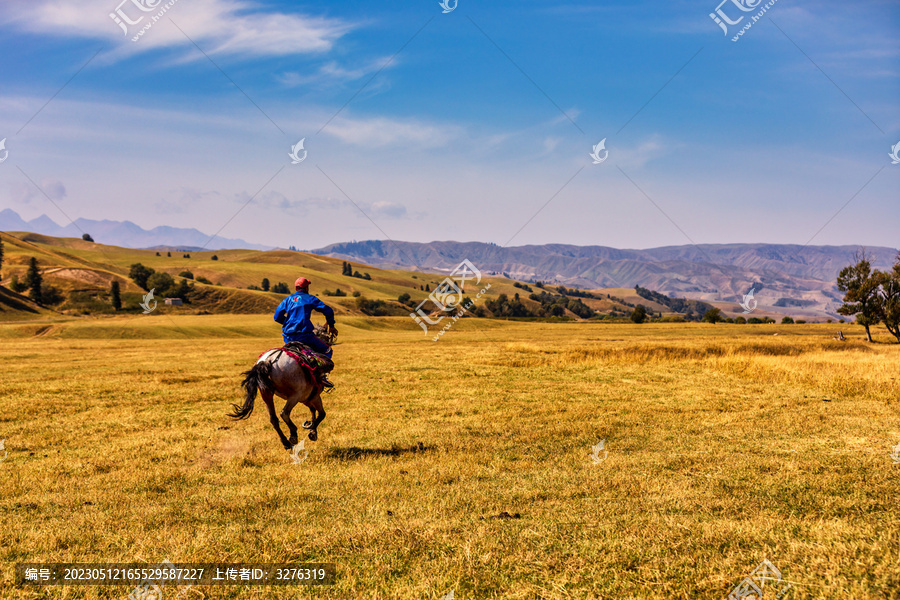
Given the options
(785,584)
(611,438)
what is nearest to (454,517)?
(785,584)

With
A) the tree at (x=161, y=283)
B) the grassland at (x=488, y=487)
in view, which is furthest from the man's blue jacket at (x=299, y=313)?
the tree at (x=161, y=283)

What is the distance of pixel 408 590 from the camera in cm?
554

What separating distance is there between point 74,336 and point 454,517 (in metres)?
77.2

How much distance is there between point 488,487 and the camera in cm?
962

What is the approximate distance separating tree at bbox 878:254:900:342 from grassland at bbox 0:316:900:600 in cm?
3757

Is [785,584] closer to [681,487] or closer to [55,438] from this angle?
[681,487]

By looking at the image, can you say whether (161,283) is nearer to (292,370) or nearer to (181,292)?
(181,292)

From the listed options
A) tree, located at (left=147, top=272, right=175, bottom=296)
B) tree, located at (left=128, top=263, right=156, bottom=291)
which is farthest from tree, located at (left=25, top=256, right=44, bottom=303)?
tree, located at (left=128, top=263, right=156, bottom=291)

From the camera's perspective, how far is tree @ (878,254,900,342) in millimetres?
49844

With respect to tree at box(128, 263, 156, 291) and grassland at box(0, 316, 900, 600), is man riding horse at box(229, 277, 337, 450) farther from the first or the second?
tree at box(128, 263, 156, 291)

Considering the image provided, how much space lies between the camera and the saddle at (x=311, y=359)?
1224 cm

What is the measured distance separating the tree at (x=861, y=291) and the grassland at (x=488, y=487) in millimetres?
37147

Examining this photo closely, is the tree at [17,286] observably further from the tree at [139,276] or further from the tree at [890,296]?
the tree at [890,296]

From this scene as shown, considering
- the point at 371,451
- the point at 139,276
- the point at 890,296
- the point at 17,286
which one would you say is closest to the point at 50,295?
the point at 17,286
